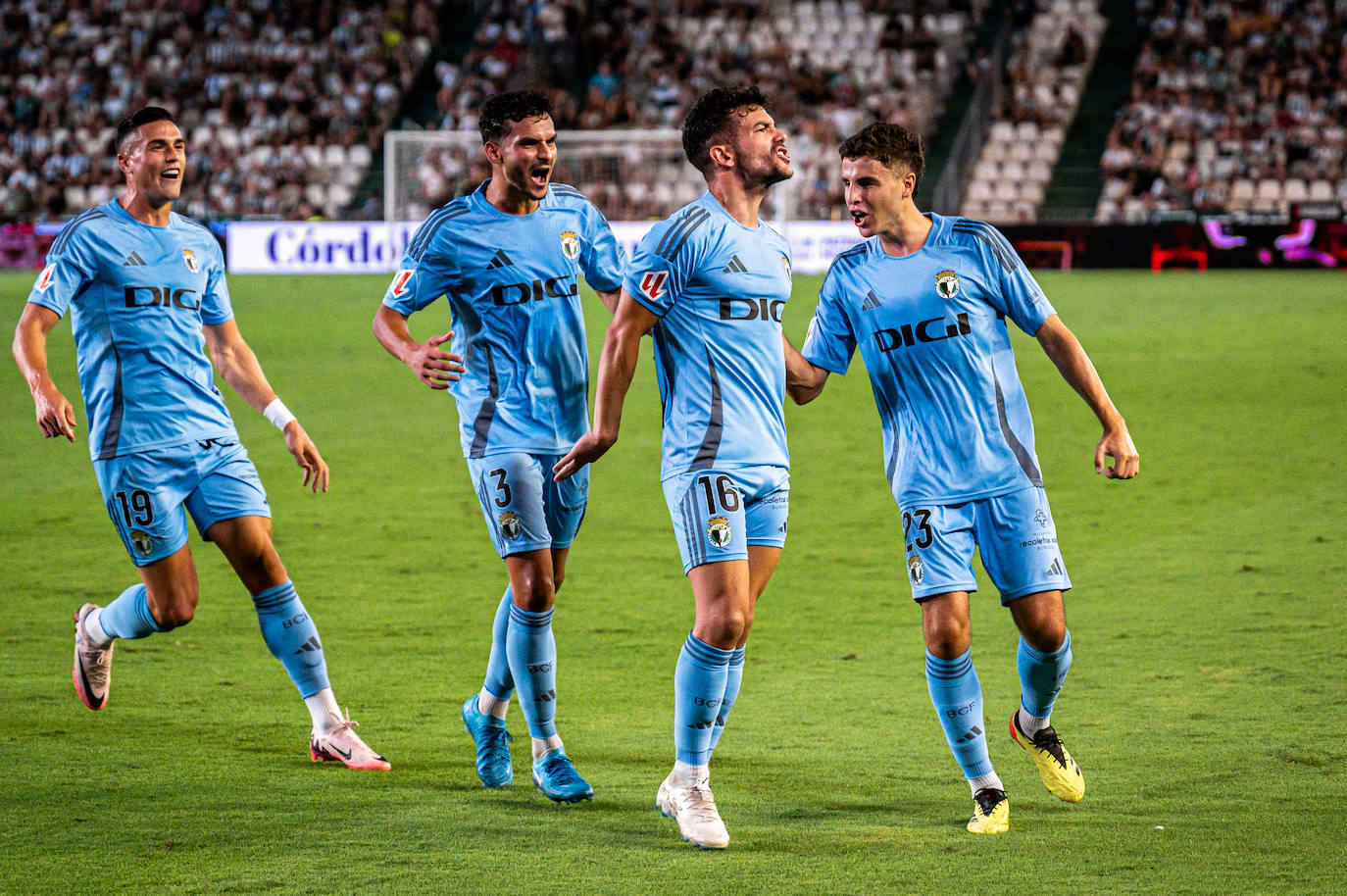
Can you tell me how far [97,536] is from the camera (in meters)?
9.08

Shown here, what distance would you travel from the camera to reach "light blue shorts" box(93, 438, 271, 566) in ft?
17.3

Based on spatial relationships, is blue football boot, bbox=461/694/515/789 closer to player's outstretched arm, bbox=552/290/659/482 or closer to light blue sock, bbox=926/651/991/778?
player's outstretched arm, bbox=552/290/659/482

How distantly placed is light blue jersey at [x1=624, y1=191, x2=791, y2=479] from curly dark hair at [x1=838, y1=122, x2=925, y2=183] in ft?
1.28

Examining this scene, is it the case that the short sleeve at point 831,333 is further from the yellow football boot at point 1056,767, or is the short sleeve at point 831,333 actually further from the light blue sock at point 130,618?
the light blue sock at point 130,618

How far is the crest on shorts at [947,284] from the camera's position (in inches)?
183

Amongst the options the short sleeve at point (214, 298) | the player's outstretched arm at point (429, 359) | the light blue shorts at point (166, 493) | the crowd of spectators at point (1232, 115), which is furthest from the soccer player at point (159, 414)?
the crowd of spectators at point (1232, 115)

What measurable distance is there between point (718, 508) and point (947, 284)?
94 cm

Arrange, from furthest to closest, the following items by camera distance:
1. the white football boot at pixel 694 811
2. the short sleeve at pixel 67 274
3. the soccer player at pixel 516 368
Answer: the short sleeve at pixel 67 274 < the soccer player at pixel 516 368 < the white football boot at pixel 694 811

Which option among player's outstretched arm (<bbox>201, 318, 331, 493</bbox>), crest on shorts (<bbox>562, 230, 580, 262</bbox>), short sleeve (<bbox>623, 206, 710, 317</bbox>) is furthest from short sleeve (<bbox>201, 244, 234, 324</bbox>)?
short sleeve (<bbox>623, 206, 710, 317</bbox>)

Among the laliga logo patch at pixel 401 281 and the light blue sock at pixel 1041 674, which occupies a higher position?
the laliga logo patch at pixel 401 281

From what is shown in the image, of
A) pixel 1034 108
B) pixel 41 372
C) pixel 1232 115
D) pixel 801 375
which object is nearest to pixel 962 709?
pixel 801 375

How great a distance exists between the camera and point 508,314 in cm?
509

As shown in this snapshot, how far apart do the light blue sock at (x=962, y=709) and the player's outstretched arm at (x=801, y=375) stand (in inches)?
35.7

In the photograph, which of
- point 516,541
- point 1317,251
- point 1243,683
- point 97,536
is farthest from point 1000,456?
point 1317,251
